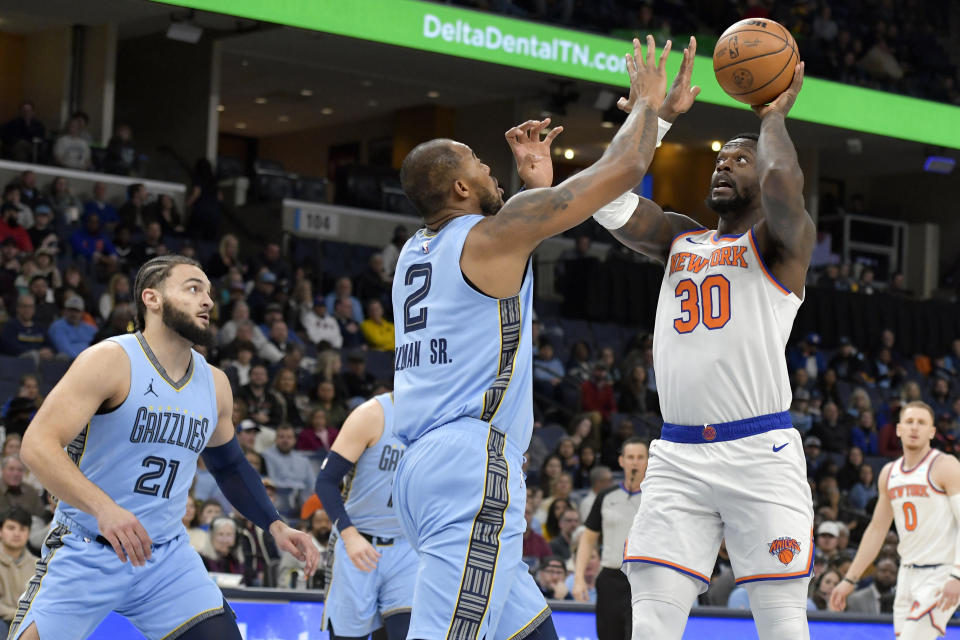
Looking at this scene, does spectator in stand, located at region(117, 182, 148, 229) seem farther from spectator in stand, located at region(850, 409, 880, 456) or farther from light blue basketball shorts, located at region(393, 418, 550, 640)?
light blue basketball shorts, located at region(393, 418, 550, 640)

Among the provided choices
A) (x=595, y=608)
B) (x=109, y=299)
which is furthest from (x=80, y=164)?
(x=595, y=608)

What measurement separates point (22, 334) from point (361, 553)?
8.48 metres

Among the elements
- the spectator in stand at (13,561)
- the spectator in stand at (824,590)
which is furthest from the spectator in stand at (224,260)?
the spectator in stand at (824,590)

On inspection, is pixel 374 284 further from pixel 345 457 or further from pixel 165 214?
pixel 345 457

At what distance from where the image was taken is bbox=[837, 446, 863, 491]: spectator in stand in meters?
16.7

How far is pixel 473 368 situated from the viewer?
4.05 meters

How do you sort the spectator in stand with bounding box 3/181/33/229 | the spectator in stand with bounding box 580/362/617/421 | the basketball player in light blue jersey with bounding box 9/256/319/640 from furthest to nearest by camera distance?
the spectator in stand with bounding box 580/362/617/421 < the spectator in stand with bounding box 3/181/33/229 < the basketball player in light blue jersey with bounding box 9/256/319/640

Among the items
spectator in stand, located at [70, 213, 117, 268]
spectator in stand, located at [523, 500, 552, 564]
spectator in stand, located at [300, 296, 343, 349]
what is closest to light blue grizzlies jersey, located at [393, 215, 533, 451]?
spectator in stand, located at [523, 500, 552, 564]

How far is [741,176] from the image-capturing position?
4.90 metres

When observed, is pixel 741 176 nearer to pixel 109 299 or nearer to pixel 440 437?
pixel 440 437

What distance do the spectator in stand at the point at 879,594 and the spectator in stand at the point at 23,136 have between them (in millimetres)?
11626

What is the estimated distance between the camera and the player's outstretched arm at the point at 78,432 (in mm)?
4293

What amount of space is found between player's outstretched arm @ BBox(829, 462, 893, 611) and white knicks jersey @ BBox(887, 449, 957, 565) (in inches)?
2.6

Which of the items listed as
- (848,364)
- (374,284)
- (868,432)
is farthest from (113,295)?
(848,364)
